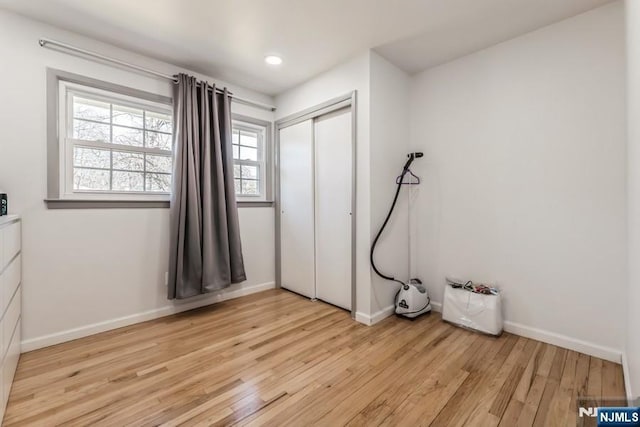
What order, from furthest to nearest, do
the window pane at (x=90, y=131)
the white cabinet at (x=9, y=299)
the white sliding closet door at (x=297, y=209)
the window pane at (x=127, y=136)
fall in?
the white sliding closet door at (x=297, y=209), the window pane at (x=127, y=136), the window pane at (x=90, y=131), the white cabinet at (x=9, y=299)

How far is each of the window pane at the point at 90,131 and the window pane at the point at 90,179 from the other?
0.90 feet

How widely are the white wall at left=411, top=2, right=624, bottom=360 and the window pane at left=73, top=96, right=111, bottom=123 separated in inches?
119

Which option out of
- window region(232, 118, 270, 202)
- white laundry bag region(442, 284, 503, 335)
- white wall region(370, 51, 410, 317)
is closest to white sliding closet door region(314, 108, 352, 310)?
white wall region(370, 51, 410, 317)

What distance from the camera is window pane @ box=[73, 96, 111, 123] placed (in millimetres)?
2377

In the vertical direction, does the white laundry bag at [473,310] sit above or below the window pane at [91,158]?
below

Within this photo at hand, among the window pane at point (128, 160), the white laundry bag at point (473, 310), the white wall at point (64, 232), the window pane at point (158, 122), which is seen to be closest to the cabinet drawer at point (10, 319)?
the white wall at point (64, 232)

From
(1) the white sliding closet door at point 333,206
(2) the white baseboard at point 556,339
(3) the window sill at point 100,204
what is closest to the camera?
(2) the white baseboard at point 556,339

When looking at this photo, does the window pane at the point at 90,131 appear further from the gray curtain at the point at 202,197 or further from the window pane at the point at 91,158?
the gray curtain at the point at 202,197

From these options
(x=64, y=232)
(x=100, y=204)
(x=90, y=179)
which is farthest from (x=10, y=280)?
(x=90, y=179)

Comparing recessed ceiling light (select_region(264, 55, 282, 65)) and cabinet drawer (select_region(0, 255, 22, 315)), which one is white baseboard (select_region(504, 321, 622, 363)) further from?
cabinet drawer (select_region(0, 255, 22, 315))

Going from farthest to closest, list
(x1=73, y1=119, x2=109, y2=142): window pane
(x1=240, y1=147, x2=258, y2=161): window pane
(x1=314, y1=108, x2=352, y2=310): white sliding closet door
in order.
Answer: (x1=240, y1=147, x2=258, y2=161): window pane < (x1=314, y1=108, x2=352, y2=310): white sliding closet door < (x1=73, y1=119, x2=109, y2=142): window pane

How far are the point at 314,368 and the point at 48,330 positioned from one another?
6.81ft

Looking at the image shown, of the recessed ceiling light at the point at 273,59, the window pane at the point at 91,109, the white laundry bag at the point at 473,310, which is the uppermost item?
the recessed ceiling light at the point at 273,59

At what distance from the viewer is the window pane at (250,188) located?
3.48 metres
